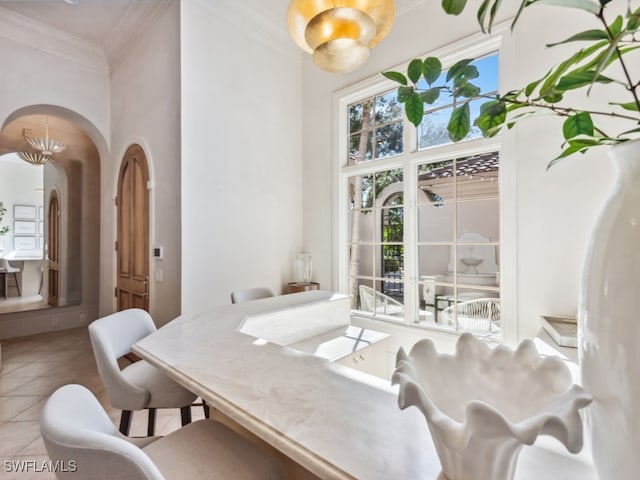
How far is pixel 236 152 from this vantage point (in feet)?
11.2

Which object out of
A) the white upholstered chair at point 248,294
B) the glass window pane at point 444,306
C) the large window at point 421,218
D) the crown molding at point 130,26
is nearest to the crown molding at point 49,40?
the crown molding at point 130,26

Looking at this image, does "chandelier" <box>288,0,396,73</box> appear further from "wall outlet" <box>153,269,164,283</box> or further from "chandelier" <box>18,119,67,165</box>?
"chandelier" <box>18,119,67,165</box>

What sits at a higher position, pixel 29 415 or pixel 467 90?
pixel 467 90

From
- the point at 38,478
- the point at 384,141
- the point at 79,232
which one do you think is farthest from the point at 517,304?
the point at 79,232

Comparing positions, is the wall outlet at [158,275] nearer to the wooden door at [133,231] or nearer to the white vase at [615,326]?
the wooden door at [133,231]

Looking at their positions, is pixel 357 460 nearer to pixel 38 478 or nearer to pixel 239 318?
pixel 239 318

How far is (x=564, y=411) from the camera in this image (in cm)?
42

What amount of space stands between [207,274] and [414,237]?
2079 mm

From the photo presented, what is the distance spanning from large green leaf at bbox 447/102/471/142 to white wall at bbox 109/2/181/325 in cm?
281

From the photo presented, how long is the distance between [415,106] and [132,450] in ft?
2.89

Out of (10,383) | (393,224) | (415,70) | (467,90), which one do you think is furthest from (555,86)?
(10,383)

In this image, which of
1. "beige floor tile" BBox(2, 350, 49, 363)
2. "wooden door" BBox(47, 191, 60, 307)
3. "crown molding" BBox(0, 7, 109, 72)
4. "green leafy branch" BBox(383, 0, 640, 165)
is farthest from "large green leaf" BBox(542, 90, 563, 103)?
"wooden door" BBox(47, 191, 60, 307)

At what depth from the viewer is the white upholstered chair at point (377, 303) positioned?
3346mm

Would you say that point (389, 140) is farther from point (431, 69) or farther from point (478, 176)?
point (431, 69)
